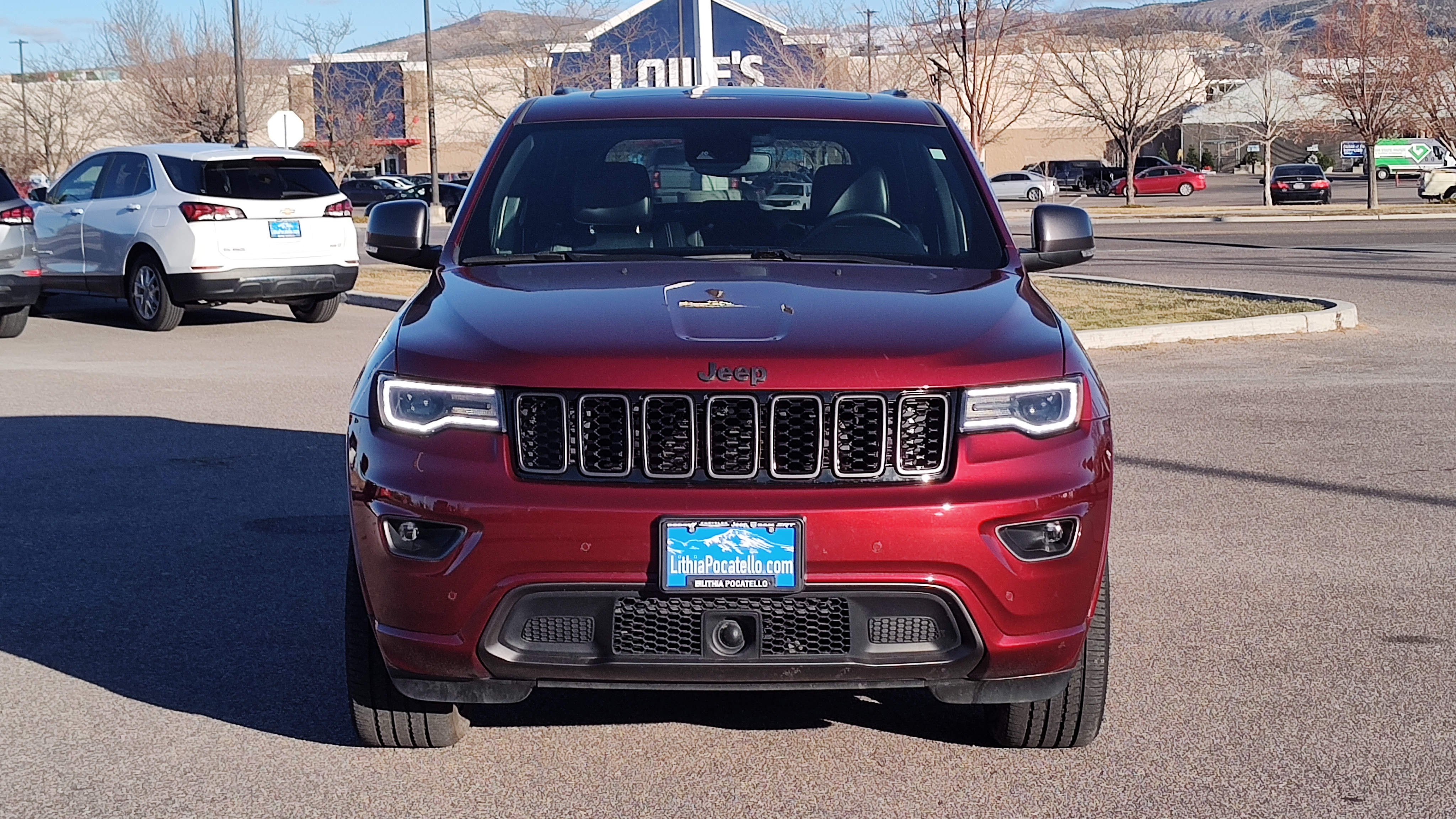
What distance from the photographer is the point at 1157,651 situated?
17.3 feet

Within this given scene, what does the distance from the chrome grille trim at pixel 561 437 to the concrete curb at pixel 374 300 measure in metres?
14.1

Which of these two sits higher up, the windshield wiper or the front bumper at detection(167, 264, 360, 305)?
the windshield wiper

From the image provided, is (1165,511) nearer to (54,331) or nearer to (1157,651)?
(1157,651)

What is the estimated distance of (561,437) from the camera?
372 cm

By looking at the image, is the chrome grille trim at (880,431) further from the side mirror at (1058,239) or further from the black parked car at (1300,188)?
the black parked car at (1300,188)

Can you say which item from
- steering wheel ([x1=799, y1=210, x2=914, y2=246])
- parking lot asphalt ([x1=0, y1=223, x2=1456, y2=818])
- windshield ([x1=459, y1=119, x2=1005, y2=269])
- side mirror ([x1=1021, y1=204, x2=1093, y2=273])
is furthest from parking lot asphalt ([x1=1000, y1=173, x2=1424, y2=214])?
steering wheel ([x1=799, y1=210, x2=914, y2=246])

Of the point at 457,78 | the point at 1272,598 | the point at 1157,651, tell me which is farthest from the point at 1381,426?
the point at 457,78

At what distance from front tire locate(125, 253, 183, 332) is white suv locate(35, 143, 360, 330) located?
1 cm

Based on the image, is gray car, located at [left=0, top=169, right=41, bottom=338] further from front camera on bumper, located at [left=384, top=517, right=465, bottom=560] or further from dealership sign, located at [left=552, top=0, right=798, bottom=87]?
dealership sign, located at [left=552, top=0, right=798, bottom=87]

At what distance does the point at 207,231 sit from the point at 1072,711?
12493 mm

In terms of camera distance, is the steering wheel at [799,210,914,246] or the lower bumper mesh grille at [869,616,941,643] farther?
the steering wheel at [799,210,914,246]

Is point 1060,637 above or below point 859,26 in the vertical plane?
below

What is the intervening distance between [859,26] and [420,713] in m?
51.9

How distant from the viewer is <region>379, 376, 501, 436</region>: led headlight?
375 cm
